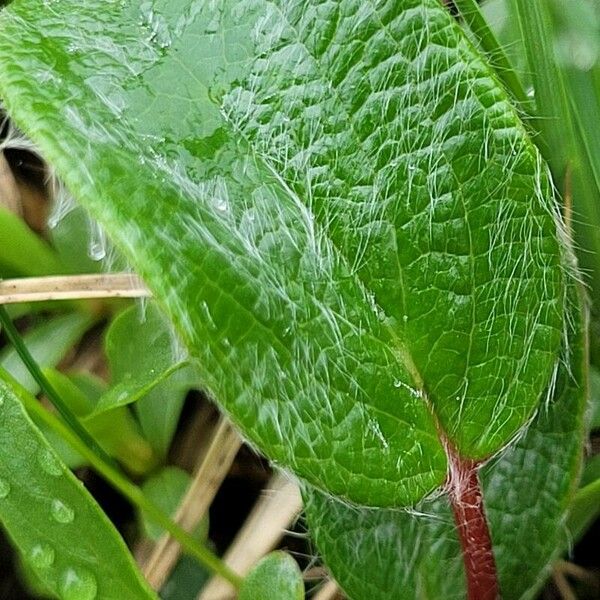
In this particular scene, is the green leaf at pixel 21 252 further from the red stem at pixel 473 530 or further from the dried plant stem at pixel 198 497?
the red stem at pixel 473 530

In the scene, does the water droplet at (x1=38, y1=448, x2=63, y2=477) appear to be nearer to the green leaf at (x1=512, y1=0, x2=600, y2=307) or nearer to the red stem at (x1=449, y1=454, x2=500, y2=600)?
the red stem at (x1=449, y1=454, x2=500, y2=600)

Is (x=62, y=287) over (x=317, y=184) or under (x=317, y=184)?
under

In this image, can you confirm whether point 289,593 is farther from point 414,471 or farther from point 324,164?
point 324,164

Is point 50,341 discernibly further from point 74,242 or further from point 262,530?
point 262,530

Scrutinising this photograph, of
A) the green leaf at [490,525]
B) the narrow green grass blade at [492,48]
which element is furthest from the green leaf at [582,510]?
the narrow green grass blade at [492,48]

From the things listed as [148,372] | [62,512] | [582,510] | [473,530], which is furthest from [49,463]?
[582,510]
